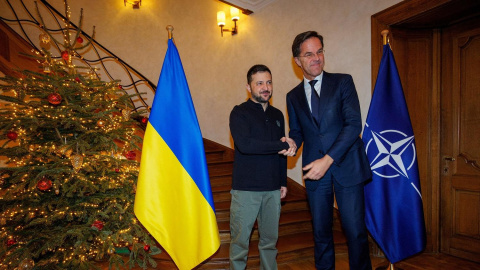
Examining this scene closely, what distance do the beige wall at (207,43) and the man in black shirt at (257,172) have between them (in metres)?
1.81

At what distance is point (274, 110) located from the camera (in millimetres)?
2205

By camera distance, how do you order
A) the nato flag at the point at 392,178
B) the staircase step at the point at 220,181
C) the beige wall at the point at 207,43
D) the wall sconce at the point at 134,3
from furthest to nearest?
the wall sconce at the point at 134,3
the beige wall at the point at 207,43
the staircase step at the point at 220,181
the nato flag at the point at 392,178

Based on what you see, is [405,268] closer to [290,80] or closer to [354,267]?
[354,267]

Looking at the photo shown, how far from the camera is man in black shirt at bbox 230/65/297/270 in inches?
76.0

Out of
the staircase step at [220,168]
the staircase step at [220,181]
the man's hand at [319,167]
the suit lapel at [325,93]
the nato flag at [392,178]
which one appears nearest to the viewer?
the man's hand at [319,167]

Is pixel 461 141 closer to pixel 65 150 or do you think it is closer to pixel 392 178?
pixel 392 178

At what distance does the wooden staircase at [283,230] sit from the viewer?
2.68 meters

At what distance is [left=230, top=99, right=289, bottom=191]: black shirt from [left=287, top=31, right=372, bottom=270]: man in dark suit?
0.27m

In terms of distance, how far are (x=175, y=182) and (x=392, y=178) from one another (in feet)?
5.50

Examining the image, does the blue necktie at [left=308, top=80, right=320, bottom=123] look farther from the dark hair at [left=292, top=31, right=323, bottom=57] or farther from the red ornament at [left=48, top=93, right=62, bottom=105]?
the red ornament at [left=48, top=93, right=62, bottom=105]

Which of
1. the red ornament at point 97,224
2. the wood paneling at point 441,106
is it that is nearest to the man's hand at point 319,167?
the red ornament at point 97,224

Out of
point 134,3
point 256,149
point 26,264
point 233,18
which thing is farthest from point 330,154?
point 134,3

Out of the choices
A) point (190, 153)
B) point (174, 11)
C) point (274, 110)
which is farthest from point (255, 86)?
point (174, 11)

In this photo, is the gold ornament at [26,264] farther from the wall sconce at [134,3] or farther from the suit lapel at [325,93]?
the wall sconce at [134,3]
